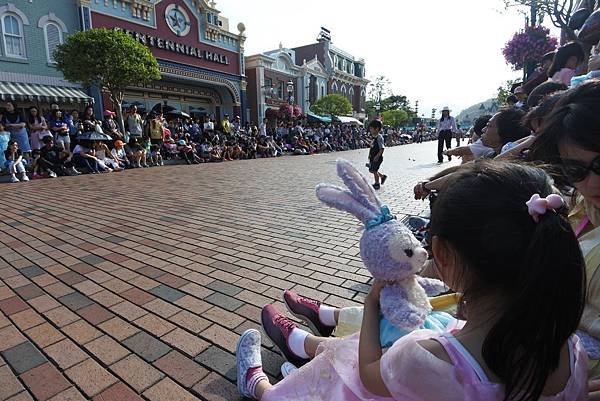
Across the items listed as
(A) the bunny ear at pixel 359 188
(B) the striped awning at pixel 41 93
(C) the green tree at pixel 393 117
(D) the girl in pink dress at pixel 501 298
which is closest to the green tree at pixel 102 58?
(B) the striped awning at pixel 41 93

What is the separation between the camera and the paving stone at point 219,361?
1919mm

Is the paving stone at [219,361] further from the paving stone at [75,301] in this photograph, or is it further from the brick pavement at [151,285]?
the paving stone at [75,301]

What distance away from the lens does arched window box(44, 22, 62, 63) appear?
16.1 meters

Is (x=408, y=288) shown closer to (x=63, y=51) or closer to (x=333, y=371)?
(x=333, y=371)

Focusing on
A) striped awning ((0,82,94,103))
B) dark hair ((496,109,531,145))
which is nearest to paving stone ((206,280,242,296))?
dark hair ((496,109,531,145))

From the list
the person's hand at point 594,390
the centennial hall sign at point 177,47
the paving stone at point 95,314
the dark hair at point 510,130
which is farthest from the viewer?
the centennial hall sign at point 177,47

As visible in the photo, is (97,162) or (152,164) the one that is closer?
(97,162)

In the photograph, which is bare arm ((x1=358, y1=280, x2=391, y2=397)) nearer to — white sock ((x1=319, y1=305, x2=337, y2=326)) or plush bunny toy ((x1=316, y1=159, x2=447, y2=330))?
plush bunny toy ((x1=316, y1=159, x2=447, y2=330))

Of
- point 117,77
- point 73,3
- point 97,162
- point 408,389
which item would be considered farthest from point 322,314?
point 73,3

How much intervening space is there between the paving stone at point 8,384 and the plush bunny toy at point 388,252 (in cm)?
181

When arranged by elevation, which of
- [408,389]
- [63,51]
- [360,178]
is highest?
[63,51]

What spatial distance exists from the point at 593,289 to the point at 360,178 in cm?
85

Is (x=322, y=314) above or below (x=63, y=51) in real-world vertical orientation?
below

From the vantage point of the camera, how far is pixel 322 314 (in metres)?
2.13
